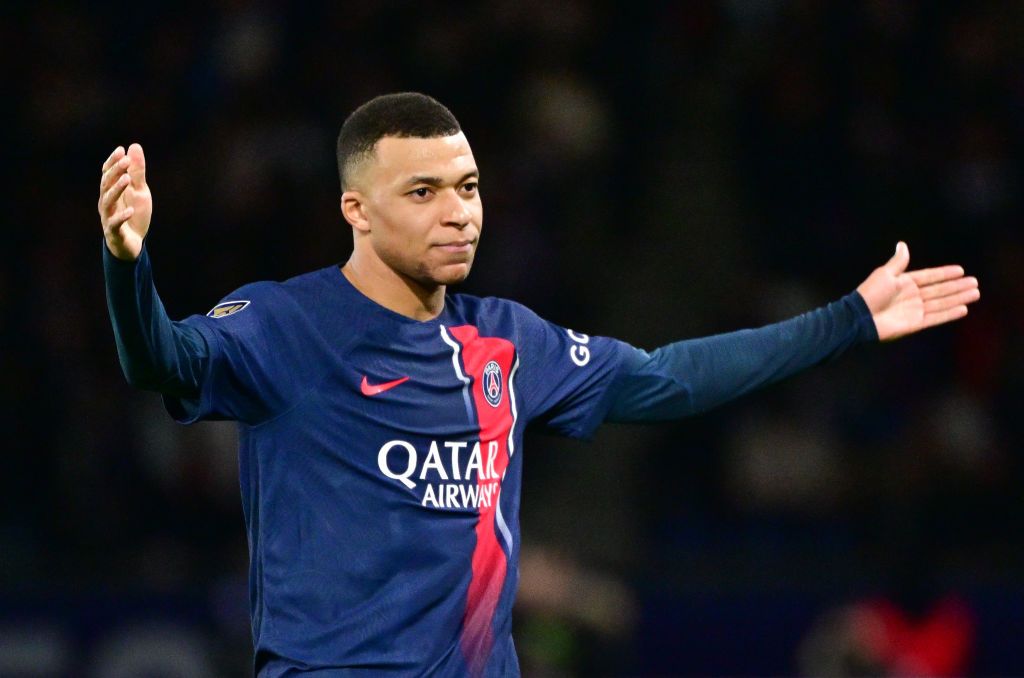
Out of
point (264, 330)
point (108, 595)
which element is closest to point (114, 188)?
point (264, 330)

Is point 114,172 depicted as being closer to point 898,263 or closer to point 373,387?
point 373,387

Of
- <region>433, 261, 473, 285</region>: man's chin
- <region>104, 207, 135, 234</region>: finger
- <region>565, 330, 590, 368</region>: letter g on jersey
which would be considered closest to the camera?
<region>104, 207, 135, 234</region>: finger

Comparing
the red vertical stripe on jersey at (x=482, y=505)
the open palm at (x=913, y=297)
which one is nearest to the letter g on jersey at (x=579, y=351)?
the red vertical stripe on jersey at (x=482, y=505)

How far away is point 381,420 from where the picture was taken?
4.11 m

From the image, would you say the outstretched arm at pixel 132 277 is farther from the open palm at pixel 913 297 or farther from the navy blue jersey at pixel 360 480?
the open palm at pixel 913 297

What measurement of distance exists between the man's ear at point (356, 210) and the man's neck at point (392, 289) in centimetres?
10

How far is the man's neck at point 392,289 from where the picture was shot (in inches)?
169

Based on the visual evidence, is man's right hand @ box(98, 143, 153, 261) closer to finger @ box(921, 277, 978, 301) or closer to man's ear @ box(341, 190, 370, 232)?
man's ear @ box(341, 190, 370, 232)

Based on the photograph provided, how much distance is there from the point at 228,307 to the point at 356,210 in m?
0.46

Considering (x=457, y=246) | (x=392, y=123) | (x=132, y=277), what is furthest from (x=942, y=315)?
(x=132, y=277)

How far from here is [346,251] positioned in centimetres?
999

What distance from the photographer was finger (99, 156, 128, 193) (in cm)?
355

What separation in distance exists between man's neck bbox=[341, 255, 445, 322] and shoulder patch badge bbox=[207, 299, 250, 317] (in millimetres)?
327

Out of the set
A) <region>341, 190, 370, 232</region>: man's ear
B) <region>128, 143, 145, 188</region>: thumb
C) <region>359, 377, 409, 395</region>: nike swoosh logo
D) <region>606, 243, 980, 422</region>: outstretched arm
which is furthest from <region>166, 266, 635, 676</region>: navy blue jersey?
<region>606, 243, 980, 422</region>: outstretched arm
